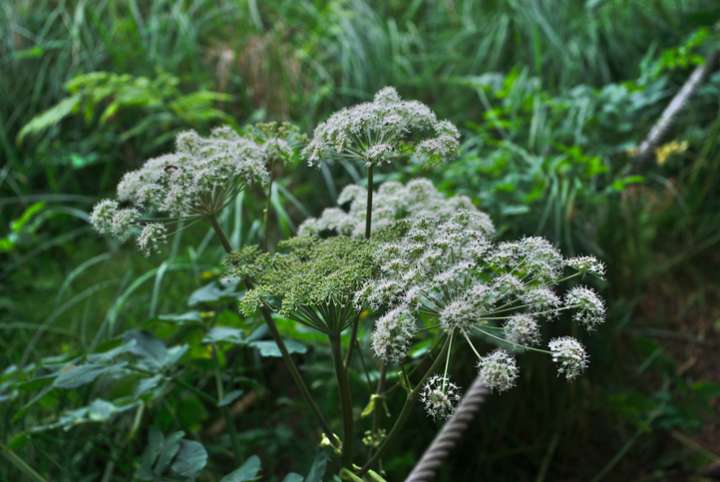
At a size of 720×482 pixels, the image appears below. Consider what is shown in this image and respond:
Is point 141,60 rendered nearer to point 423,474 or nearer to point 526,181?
point 526,181

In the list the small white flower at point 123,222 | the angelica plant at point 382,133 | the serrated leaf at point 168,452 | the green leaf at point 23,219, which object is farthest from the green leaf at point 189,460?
the green leaf at point 23,219

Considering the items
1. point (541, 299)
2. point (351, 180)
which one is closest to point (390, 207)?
point (541, 299)

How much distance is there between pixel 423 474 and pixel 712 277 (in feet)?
8.47

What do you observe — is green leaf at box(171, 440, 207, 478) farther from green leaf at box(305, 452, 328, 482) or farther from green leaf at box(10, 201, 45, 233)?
green leaf at box(10, 201, 45, 233)

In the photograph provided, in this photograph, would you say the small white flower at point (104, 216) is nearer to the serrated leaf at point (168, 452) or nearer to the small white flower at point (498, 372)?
the serrated leaf at point (168, 452)

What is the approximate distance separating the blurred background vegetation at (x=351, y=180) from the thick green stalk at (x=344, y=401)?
442 millimetres

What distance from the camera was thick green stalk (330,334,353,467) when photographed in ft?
3.59

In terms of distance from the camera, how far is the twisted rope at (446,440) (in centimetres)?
131

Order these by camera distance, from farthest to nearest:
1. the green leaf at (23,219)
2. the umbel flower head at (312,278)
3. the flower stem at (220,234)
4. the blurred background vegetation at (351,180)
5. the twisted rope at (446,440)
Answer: the green leaf at (23,219) → the blurred background vegetation at (351,180) → the twisted rope at (446,440) → the flower stem at (220,234) → the umbel flower head at (312,278)

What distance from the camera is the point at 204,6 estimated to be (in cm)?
464

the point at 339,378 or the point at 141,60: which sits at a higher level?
the point at 141,60

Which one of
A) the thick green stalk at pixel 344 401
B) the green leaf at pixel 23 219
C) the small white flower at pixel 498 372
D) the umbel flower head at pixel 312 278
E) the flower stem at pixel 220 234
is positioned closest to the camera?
the small white flower at pixel 498 372

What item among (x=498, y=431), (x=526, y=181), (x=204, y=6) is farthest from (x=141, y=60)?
(x=498, y=431)

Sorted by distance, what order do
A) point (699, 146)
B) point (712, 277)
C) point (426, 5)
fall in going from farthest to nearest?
point (426, 5) < point (699, 146) < point (712, 277)
